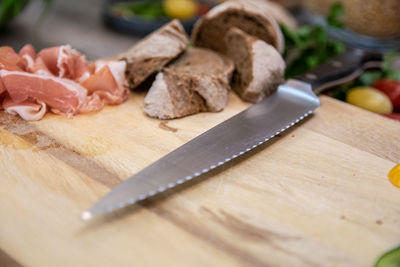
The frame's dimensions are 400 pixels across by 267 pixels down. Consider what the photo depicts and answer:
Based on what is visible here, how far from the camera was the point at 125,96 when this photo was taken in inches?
72.2

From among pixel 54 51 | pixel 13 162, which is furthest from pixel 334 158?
pixel 54 51

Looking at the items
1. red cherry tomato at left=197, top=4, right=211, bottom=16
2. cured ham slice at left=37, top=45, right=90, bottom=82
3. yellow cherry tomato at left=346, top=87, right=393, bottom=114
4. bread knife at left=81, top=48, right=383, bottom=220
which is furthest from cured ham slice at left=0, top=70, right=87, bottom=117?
red cherry tomato at left=197, top=4, right=211, bottom=16

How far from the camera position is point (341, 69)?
2.05 metres

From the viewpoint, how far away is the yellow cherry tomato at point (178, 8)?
2896 millimetres

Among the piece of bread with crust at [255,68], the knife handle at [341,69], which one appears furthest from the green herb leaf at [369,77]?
the piece of bread with crust at [255,68]

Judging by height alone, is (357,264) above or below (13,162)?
below

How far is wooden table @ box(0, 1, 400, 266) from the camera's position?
110 cm

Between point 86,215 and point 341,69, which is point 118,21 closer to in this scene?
point 341,69

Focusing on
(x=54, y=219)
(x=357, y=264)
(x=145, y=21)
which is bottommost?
(x=357, y=264)

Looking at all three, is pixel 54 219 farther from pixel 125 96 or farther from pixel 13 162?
pixel 125 96

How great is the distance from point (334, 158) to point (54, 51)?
1.29m

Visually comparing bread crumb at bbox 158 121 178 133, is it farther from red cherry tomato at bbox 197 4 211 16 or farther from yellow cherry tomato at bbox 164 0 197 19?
red cherry tomato at bbox 197 4 211 16

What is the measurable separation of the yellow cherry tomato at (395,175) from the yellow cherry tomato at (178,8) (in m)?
1.96

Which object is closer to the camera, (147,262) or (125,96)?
(147,262)
